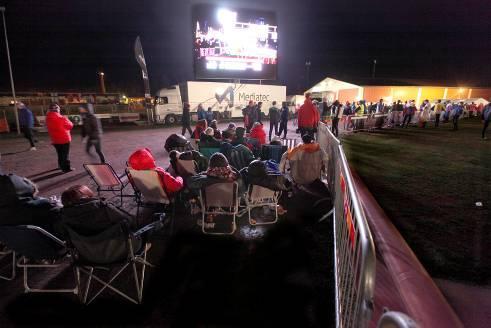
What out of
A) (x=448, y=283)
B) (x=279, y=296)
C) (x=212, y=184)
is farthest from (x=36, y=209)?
(x=448, y=283)

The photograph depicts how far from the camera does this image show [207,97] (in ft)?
72.3

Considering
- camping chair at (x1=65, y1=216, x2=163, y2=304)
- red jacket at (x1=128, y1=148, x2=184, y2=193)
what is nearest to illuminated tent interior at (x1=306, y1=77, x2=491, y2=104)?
red jacket at (x1=128, y1=148, x2=184, y2=193)

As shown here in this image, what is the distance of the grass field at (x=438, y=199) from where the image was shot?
318 centimetres

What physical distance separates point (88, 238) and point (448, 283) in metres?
3.61

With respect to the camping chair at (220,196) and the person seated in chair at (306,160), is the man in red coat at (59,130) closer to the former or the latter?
the camping chair at (220,196)

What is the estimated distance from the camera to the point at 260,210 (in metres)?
4.71

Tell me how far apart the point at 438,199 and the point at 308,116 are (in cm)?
460

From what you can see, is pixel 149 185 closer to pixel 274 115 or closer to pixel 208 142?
pixel 208 142

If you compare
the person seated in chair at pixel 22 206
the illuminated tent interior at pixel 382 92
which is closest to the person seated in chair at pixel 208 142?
the person seated in chair at pixel 22 206

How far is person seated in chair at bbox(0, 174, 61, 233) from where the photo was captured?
8.92 ft

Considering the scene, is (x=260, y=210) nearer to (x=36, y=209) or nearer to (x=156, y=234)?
(x=156, y=234)

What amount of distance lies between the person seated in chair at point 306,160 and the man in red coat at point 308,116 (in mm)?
3860

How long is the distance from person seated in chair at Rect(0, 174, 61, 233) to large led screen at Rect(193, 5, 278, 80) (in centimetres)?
2039

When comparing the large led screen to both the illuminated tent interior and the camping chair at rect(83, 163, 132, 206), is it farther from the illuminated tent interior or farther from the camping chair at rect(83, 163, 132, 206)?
the camping chair at rect(83, 163, 132, 206)
